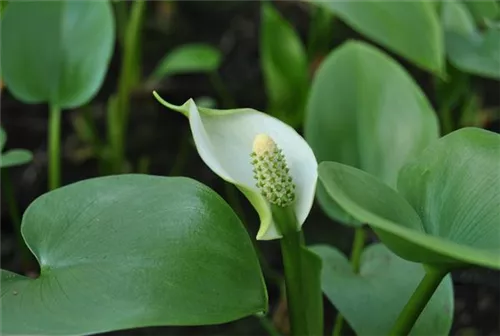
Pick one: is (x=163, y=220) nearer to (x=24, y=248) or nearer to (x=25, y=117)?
(x=24, y=248)

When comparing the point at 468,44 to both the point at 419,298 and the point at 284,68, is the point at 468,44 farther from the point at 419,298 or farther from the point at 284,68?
the point at 419,298

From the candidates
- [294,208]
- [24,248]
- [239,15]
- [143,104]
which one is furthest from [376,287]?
[239,15]

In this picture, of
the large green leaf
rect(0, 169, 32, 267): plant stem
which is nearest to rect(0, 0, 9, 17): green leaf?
rect(0, 169, 32, 267): plant stem

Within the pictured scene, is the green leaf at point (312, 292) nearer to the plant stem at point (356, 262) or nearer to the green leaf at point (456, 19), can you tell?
the plant stem at point (356, 262)

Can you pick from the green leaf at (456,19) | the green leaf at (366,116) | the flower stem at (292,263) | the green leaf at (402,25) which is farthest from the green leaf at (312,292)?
the green leaf at (456,19)

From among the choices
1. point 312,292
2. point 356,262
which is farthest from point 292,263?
point 356,262

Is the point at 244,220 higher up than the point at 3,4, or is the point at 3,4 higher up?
the point at 3,4
